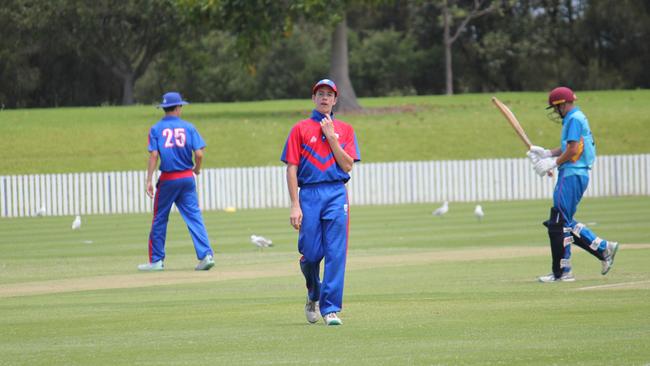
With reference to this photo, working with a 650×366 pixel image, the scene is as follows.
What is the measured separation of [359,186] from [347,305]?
84.4 ft

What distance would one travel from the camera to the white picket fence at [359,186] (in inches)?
1453

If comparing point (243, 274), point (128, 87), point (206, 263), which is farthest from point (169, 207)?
point (128, 87)

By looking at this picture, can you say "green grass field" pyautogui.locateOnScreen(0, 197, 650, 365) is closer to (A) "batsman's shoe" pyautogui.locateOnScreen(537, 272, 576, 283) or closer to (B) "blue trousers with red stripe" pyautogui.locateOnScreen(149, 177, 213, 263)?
(A) "batsman's shoe" pyautogui.locateOnScreen(537, 272, 576, 283)

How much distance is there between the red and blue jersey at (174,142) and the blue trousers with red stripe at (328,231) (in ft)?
22.4

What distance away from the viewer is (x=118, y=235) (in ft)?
84.9

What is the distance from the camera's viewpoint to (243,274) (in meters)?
16.4

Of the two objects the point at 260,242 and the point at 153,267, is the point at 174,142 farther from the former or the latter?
the point at 260,242

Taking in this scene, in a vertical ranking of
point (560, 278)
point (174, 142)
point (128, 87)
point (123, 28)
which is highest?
point (123, 28)

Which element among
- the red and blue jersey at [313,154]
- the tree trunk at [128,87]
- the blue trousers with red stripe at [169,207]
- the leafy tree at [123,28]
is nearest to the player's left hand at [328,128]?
the red and blue jersey at [313,154]

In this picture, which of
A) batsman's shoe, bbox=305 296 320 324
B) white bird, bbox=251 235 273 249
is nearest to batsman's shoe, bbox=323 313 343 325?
batsman's shoe, bbox=305 296 320 324

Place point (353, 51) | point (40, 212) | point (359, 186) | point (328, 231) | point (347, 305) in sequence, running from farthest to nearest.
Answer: point (353, 51) < point (359, 186) < point (40, 212) < point (347, 305) < point (328, 231)

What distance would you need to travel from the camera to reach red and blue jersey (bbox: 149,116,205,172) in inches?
674

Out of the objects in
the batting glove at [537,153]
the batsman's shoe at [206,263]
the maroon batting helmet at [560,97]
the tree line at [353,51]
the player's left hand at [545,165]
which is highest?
the tree line at [353,51]

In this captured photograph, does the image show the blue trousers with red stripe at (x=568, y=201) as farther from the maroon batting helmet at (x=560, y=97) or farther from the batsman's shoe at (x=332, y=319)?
the batsman's shoe at (x=332, y=319)
